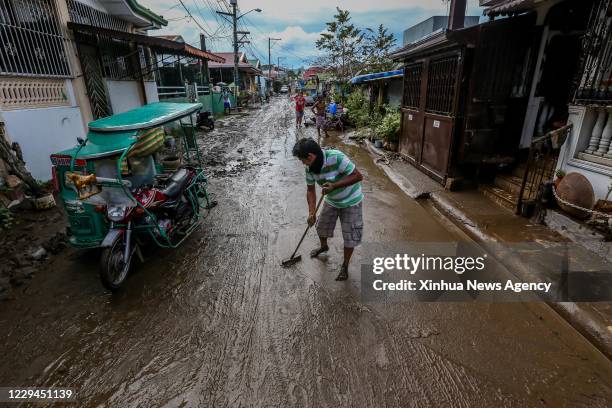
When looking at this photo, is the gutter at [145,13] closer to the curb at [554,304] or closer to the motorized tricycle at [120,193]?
the motorized tricycle at [120,193]

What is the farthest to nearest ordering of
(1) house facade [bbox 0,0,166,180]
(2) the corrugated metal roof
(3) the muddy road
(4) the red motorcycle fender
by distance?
(1) house facade [bbox 0,0,166,180] < (2) the corrugated metal roof < (4) the red motorcycle fender < (3) the muddy road

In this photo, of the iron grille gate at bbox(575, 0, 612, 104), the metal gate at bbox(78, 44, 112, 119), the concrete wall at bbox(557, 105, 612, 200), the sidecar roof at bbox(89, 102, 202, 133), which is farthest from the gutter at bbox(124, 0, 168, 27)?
the concrete wall at bbox(557, 105, 612, 200)

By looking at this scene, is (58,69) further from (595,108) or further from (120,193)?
(595,108)

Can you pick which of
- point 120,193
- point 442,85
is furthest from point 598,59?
point 120,193

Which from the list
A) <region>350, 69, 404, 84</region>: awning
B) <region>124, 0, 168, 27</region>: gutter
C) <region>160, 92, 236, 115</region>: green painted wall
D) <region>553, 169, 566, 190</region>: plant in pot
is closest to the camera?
<region>553, 169, 566, 190</region>: plant in pot

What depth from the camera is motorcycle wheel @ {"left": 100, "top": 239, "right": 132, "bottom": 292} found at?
3.52 meters

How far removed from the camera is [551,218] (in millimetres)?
4750

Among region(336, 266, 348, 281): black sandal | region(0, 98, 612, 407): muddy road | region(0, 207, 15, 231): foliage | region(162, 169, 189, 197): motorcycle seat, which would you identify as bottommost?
region(0, 98, 612, 407): muddy road

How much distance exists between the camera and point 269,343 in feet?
9.86

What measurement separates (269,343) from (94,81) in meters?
9.78

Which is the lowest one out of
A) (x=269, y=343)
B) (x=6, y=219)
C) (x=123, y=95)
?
(x=269, y=343)

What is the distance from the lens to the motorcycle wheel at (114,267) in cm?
352

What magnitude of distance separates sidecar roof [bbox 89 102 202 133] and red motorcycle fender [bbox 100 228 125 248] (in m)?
1.38

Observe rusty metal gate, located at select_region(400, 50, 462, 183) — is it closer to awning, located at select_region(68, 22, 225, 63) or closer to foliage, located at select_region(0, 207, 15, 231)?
awning, located at select_region(68, 22, 225, 63)
